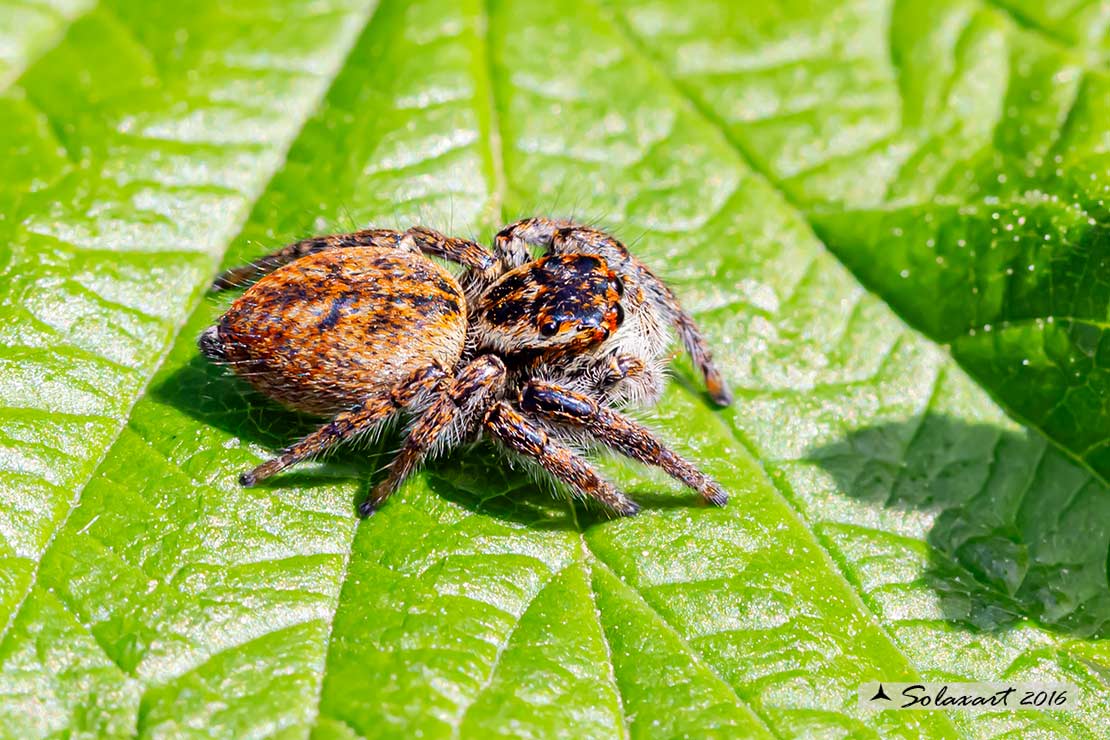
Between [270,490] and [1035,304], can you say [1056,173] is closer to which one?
[1035,304]

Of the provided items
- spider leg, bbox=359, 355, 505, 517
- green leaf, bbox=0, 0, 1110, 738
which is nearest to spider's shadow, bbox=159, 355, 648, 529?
green leaf, bbox=0, 0, 1110, 738

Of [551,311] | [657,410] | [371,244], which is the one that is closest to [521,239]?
[551,311]

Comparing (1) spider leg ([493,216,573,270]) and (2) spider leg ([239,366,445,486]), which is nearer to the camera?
(2) spider leg ([239,366,445,486])

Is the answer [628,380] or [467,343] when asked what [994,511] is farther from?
[467,343]

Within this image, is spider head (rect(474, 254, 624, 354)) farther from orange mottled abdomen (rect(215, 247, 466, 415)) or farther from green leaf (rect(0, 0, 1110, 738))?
green leaf (rect(0, 0, 1110, 738))

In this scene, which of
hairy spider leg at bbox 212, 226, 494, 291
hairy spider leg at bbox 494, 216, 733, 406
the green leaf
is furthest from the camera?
hairy spider leg at bbox 494, 216, 733, 406

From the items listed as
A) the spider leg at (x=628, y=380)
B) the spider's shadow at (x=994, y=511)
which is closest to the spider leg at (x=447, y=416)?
the spider leg at (x=628, y=380)

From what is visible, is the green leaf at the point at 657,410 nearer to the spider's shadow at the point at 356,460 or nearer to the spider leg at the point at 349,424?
the spider's shadow at the point at 356,460

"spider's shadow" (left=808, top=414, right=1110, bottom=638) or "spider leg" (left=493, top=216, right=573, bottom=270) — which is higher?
"spider leg" (left=493, top=216, right=573, bottom=270)
